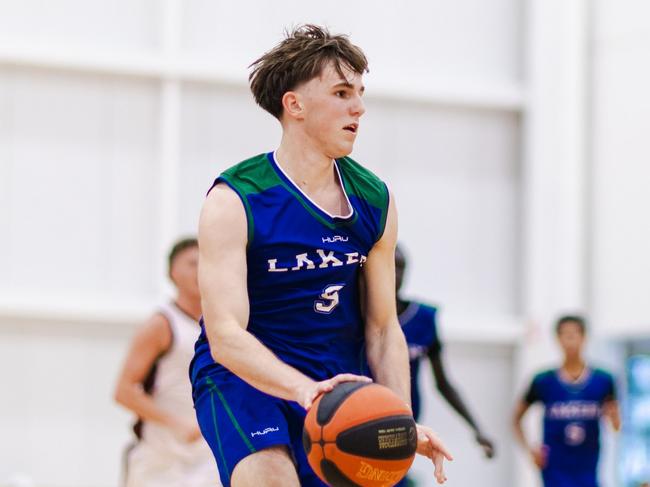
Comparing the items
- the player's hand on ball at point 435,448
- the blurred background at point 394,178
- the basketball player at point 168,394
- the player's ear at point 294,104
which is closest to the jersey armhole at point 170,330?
the basketball player at point 168,394

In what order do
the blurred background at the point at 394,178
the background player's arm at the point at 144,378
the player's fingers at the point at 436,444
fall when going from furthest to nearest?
1. the blurred background at the point at 394,178
2. the background player's arm at the point at 144,378
3. the player's fingers at the point at 436,444

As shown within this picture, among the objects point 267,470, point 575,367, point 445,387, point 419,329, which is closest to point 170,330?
point 419,329

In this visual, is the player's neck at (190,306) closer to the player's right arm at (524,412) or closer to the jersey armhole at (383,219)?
the jersey armhole at (383,219)

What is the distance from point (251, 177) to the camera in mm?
4652

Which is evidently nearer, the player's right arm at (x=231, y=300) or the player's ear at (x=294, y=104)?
the player's right arm at (x=231, y=300)

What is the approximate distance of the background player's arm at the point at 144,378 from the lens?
25.2 feet

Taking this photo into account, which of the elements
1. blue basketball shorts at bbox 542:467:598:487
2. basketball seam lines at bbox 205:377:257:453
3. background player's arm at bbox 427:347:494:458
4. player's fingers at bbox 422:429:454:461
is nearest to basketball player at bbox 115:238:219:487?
background player's arm at bbox 427:347:494:458

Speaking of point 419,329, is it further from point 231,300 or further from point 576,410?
point 231,300

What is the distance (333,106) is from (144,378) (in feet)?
11.7

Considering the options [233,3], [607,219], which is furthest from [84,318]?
[607,219]

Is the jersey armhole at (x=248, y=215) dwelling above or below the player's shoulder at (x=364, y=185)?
below

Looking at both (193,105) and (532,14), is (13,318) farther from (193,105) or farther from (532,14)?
(532,14)

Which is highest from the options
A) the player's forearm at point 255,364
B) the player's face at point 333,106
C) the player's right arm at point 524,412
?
the player's face at point 333,106

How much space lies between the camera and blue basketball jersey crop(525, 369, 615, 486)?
10.7 metres
